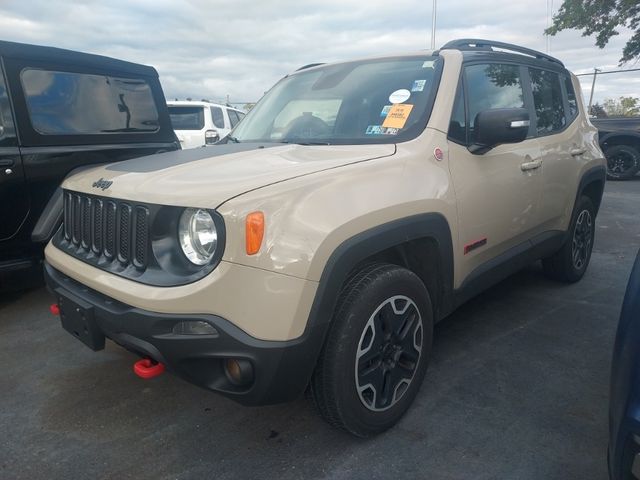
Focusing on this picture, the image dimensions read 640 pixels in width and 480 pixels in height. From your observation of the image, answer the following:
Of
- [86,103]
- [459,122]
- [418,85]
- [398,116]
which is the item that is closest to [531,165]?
[459,122]

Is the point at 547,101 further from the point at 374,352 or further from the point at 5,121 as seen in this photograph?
the point at 5,121

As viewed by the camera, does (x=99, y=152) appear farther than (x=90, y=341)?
Yes

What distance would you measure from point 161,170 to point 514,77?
8.09ft

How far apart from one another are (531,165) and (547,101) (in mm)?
847

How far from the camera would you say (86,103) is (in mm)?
4117

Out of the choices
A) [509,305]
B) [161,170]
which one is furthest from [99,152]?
[509,305]

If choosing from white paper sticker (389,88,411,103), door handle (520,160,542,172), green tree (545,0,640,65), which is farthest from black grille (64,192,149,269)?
green tree (545,0,640,65)

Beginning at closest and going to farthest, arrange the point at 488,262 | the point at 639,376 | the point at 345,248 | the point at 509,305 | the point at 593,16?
the point at 639,376 → the point at 345,248 → the point at 488,262 → the point at 509,305 → the point at 593,16

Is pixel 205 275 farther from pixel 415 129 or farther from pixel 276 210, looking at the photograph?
pixel 415 129

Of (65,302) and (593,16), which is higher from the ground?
(593,16)

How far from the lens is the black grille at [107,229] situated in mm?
2033

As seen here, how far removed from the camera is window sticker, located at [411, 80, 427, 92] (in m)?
2.76

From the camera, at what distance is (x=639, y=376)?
1.39 m

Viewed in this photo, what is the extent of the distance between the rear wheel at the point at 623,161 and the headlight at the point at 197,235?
1163cm
